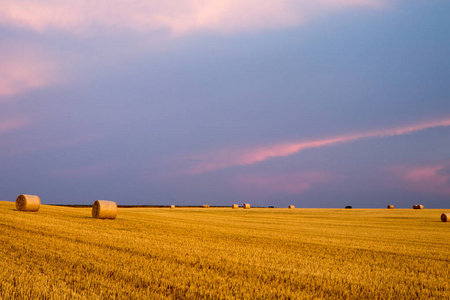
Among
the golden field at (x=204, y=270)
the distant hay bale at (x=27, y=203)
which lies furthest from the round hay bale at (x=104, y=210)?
the golden field at (x=204, y=270)

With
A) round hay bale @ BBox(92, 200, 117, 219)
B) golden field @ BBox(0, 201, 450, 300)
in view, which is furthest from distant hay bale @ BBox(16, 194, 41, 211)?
golden field @ BBox(0, 201, 450, 300)

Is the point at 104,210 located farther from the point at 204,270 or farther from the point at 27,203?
the point at 204,270

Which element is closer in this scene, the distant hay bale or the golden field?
the golden field

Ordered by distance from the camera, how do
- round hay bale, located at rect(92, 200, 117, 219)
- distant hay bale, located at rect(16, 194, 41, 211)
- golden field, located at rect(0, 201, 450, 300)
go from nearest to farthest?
golden field, located at rect(0, 201, 450, 300) → round hay bale, located at rect(92, 200, 117, 219) → distant hay bale, located at rect(16, 194, 41, 211)

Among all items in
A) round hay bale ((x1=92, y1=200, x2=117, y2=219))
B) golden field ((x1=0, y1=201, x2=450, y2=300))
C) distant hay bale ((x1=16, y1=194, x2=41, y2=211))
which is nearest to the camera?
golden field ((x1=0, y1=201, x2=450, y2=300))

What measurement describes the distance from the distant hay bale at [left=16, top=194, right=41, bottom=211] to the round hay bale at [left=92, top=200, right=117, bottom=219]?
5001 millimetres

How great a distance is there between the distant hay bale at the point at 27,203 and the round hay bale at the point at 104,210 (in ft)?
16.4

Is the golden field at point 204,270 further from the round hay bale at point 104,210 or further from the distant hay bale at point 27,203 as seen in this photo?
the distant hay bale at point 27,203

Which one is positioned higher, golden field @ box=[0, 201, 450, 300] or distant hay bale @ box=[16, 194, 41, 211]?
distant hay bale @ box=[16, 194, 41, 211]

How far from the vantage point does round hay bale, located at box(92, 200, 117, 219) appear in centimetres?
2351

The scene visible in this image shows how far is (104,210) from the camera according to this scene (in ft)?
77.3

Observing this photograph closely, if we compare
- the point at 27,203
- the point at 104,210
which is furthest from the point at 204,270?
the point at 27,203

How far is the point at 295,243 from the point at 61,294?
10.2m

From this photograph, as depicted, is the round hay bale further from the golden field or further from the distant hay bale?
the golden field
